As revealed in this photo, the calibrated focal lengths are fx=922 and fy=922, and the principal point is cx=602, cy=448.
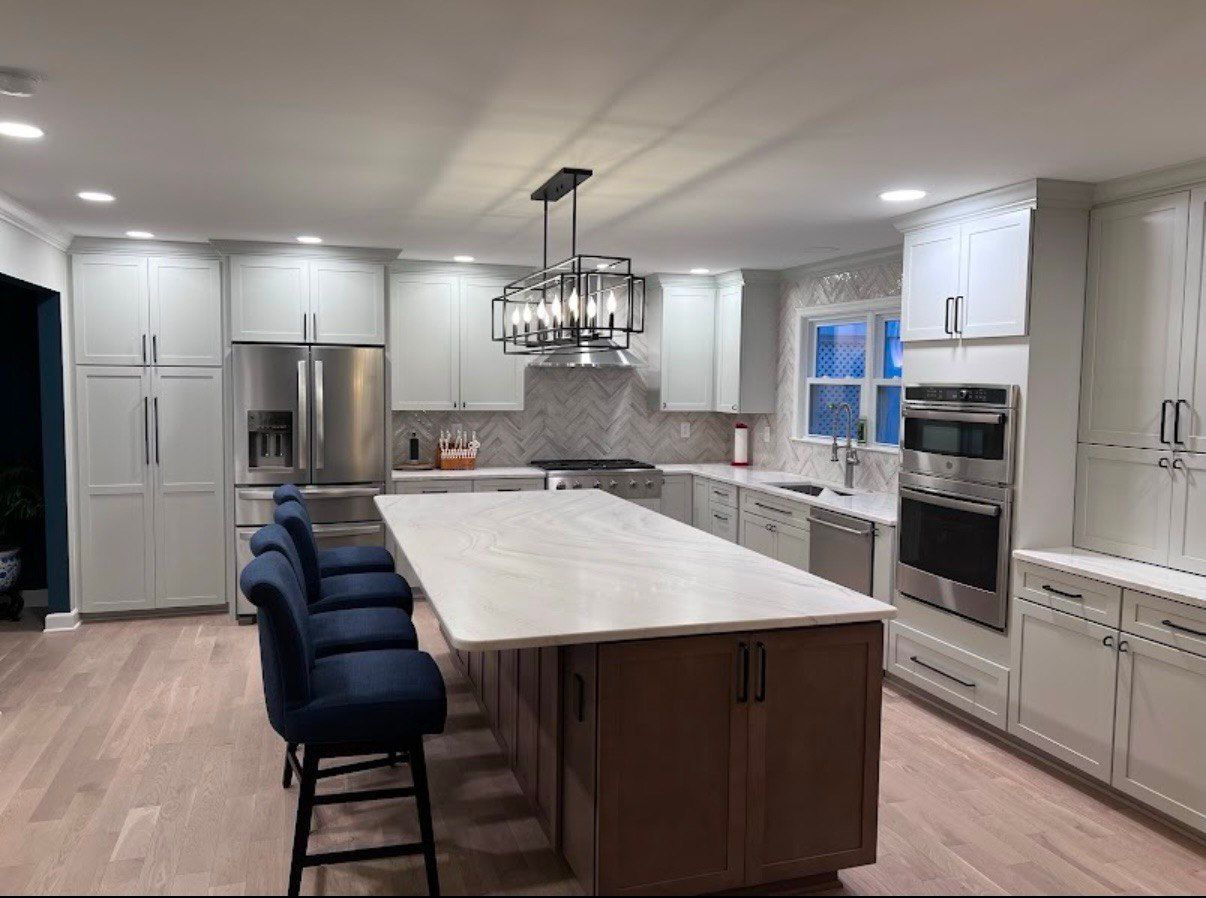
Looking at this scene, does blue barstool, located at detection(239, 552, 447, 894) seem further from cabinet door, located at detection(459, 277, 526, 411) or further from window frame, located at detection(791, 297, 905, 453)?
cabinet door, located at detection(459, 277, 526, 411)

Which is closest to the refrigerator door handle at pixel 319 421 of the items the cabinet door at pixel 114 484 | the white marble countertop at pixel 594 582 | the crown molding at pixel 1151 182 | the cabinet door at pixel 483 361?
the cabinet door at pixel 114 484

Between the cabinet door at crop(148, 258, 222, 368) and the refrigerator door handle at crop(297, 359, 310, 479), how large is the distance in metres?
0.55

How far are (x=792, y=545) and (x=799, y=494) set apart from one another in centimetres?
32

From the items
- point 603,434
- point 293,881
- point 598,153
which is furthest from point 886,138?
point 603,434

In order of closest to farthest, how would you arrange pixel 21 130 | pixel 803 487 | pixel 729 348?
1. pixel 21 130
2. pixel 803 487
3. pixel 729 348

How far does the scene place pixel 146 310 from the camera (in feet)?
18.8

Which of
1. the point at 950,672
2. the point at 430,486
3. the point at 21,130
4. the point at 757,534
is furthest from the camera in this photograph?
the point at 430,486

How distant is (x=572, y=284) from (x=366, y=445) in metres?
3.03

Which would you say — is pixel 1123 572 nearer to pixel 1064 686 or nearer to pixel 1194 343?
pixel 1064 686

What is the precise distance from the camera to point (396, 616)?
11.3 feet

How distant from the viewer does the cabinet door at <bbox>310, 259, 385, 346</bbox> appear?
5.91 m

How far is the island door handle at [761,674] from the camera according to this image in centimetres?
254

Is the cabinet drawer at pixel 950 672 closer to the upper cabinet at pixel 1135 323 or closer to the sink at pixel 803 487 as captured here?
the upper cabinet at pixel 1135 323

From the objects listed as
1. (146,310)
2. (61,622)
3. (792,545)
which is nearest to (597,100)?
(792,545)
